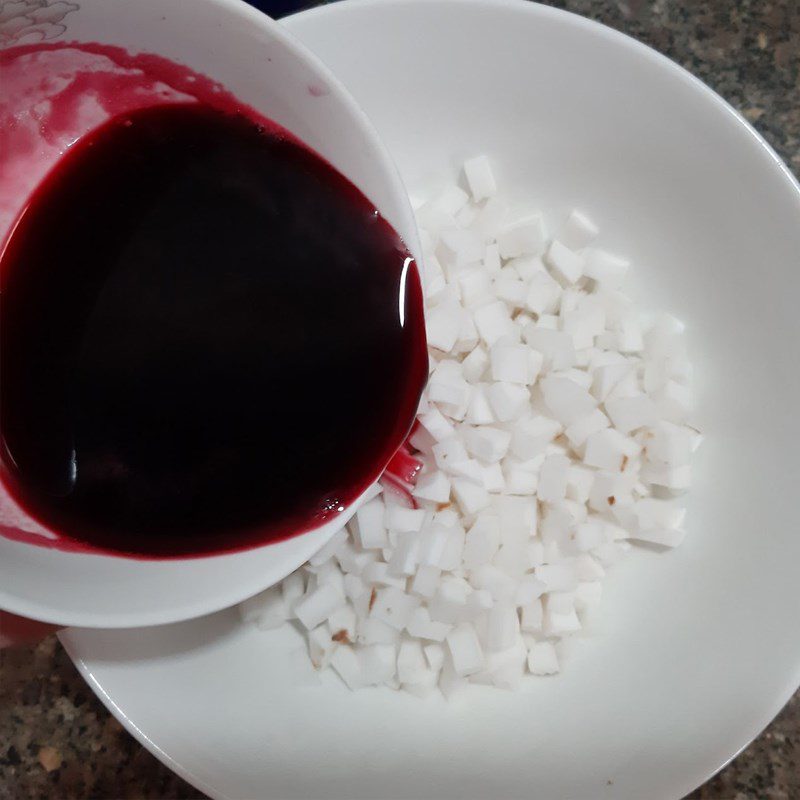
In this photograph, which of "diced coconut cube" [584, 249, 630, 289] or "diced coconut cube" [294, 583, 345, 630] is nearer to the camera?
"diced coconut cube" [294, 583, 345, 630]

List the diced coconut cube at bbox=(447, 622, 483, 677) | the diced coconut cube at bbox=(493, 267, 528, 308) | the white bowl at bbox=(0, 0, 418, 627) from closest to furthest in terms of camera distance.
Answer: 1. the white bowl at bbox=(0, 0, 418, 627)
2. the diced coconut cube at bbox=(447, 622, 483, 677)
3. the diced coconut cube at bbox=(493, 267, 528, 308)

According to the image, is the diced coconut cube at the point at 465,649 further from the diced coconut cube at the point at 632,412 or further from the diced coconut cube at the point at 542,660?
the diced coconut cube at the point at 632,412

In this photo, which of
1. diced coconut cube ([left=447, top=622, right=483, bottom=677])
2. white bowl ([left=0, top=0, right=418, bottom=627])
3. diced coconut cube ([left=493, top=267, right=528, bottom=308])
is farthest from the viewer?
diced coconut cube ([left=493, top=267, right=528, bottom=308])

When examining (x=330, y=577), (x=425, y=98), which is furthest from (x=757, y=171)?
(x=330, y=577)

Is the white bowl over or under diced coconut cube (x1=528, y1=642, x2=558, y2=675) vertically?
over

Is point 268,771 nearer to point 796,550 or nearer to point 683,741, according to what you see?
point 683,741

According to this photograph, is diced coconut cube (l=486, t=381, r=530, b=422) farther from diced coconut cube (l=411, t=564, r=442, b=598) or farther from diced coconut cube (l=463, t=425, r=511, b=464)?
diced coconut cube (l=411, t=564, r=442, b=598)

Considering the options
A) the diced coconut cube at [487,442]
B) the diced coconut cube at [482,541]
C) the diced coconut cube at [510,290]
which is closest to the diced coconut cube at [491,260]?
the diced coconut cube at [510,290]

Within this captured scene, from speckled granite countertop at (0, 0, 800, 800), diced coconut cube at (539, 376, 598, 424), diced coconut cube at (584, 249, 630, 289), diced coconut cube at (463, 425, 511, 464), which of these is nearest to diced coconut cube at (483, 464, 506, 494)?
diced coconut cube at (463, 425, 511, 464)
